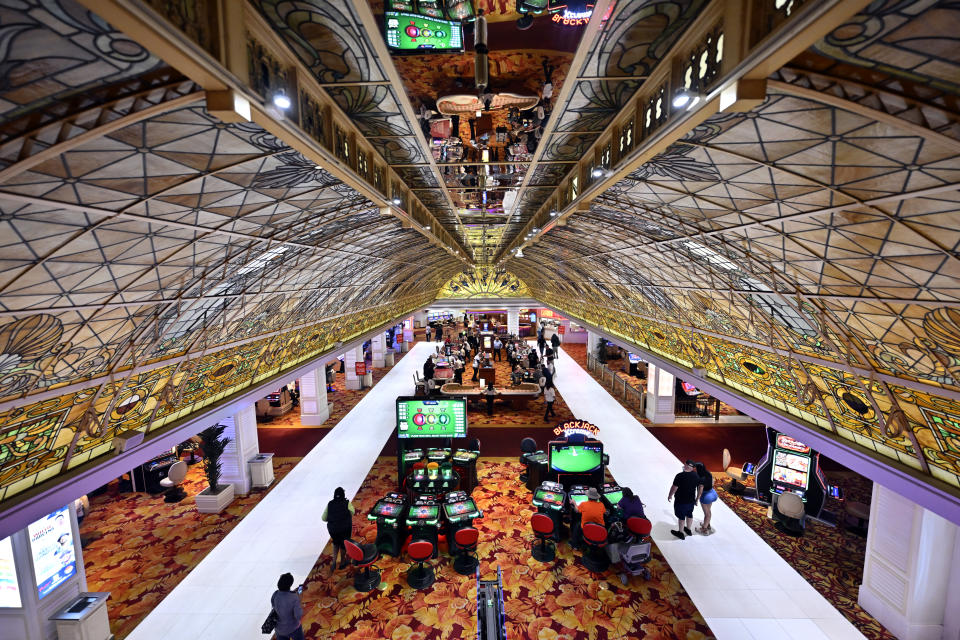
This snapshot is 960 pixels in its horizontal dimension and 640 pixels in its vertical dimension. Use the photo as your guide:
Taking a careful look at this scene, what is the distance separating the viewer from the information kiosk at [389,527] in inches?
346

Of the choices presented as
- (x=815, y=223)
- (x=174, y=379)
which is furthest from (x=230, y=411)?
(x=815, y=223)

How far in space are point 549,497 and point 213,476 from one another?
880cm

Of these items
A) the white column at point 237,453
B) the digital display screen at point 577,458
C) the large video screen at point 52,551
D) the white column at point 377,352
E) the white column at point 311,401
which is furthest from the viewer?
the white column at point 377,352

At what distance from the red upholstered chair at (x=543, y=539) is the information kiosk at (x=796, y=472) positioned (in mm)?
5900

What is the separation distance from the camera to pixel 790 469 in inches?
403

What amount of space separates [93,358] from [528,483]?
998cm

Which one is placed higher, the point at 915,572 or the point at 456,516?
the point at 915,572

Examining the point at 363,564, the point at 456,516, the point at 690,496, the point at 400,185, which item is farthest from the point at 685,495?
the point at 400,185

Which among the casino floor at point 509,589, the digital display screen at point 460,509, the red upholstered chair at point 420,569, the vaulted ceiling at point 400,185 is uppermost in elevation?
the vaulted ceiling at point 400,185

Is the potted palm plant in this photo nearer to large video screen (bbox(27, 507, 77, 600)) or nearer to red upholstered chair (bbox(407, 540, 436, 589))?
large video screen (bbox(27, 507, 77, 600))

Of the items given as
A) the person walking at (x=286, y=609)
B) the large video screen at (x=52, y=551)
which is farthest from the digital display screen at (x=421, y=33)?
the large video screen at (x=52, y=551)

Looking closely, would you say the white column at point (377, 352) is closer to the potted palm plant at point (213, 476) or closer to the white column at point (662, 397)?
the potted palm plant at point (213, 476)

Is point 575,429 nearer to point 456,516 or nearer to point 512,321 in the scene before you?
point 456,516

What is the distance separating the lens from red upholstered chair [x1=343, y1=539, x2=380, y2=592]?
302 inches
